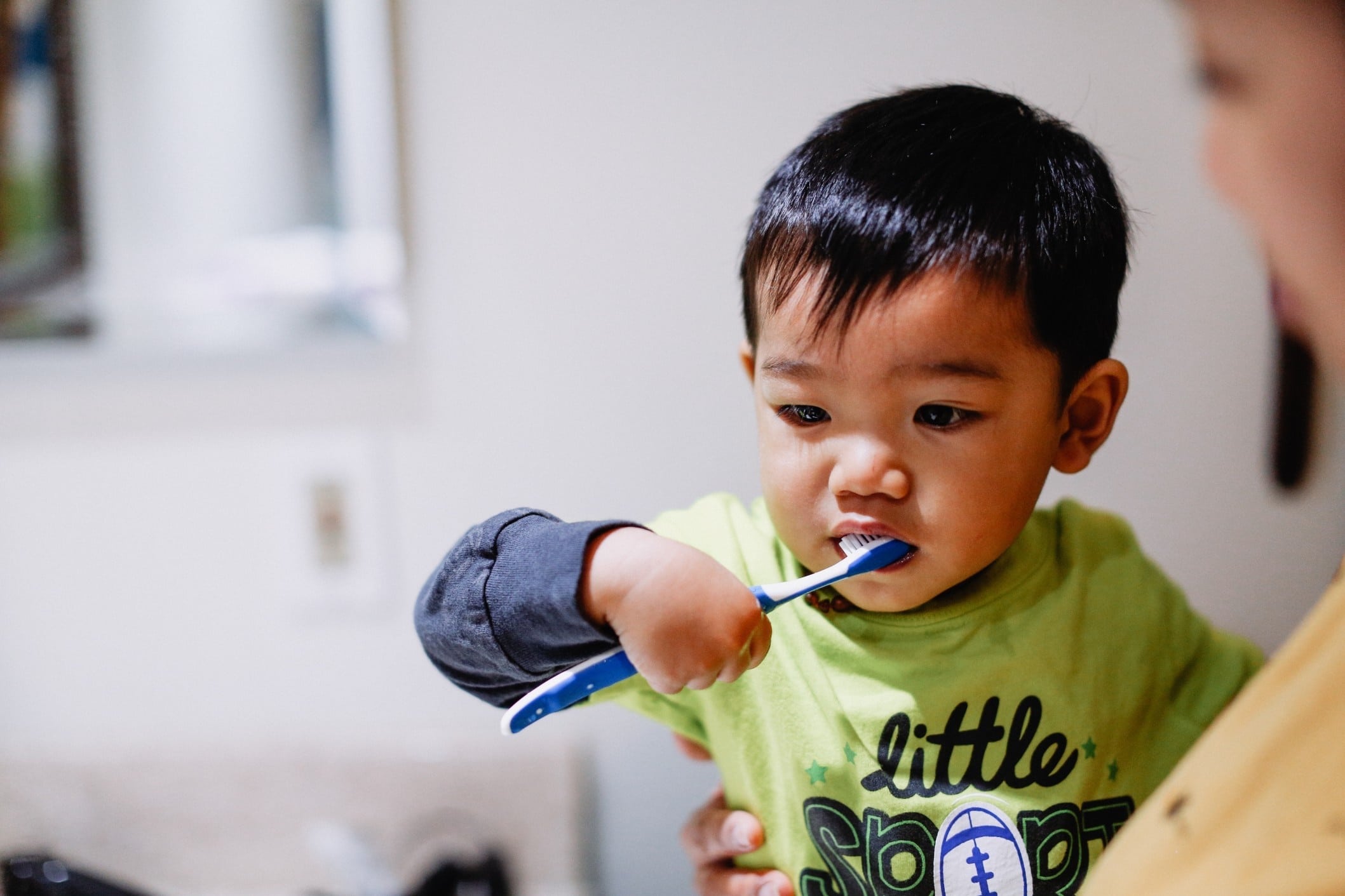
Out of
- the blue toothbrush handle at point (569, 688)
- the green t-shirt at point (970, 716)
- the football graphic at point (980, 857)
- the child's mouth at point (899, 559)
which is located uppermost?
the child's mouth at point (899, 559)

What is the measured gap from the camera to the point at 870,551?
1.61 feet

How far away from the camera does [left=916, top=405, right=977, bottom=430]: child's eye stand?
0.49 metres

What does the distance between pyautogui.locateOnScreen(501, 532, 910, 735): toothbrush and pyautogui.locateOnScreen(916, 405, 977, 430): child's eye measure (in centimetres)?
6

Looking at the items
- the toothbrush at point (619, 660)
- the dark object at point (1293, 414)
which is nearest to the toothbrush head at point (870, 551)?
the toothbrush at point (619, 660)

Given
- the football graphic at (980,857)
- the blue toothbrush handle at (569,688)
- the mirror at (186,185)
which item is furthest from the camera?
the mirror at (186,185)

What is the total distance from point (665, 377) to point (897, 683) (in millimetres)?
350

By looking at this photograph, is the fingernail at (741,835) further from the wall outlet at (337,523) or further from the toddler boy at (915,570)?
the wall outlet at (337,523)

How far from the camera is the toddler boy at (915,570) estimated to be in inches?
18.4

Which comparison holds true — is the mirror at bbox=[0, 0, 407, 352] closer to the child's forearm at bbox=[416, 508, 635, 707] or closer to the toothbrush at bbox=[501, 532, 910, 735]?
the child's forearm at bbox=[416, 508, 635, 707]

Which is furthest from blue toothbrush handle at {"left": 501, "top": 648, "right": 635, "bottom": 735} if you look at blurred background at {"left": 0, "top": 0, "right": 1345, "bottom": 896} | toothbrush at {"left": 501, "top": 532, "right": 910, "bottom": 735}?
blurred background at {"left": 0, "top": 0, "right": 1345, "bottom": 896}

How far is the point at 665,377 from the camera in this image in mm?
811

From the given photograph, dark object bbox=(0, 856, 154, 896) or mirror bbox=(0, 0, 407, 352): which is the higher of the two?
mirror bbox=(0, 0, 407, 352)

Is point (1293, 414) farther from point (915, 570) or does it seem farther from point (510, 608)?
point (510, 608)

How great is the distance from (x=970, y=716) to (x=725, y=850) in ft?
0.60
